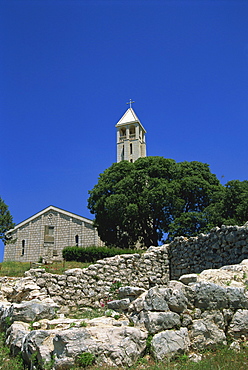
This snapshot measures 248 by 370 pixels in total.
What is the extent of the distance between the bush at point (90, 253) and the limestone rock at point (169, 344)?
608 inches

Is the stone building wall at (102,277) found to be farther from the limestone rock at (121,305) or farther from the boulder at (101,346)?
the boulder at (101,346)

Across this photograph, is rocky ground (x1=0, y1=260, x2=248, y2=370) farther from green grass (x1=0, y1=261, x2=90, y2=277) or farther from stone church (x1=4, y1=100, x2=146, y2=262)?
stone church (x1=4, y1=100, x2=146, y2=262)

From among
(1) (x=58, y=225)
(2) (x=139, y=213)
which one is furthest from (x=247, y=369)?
(1) (x=58, y=225)

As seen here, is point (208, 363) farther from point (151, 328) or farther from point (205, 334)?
point (151, 328)

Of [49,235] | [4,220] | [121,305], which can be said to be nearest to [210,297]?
[121,305]

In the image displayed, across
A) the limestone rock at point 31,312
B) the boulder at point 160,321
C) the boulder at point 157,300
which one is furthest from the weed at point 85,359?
the limestone rock at point 31,312

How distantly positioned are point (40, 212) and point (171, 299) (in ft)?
146

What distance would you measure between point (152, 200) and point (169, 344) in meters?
25.8

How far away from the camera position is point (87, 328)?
6703 millimetres

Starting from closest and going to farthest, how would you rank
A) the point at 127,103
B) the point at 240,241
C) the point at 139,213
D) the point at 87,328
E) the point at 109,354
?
the point at 109,354 < the point at 87,328 < the point at 240,241 < the point at 139,213 < the point at 127,103

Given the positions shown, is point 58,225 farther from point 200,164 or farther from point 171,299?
point 171,299

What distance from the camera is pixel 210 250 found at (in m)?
14.2

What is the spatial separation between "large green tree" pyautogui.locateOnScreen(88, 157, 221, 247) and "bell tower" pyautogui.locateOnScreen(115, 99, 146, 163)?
80.5ft

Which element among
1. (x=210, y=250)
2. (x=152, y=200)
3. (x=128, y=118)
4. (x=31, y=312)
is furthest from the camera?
(x=128, y=118)
